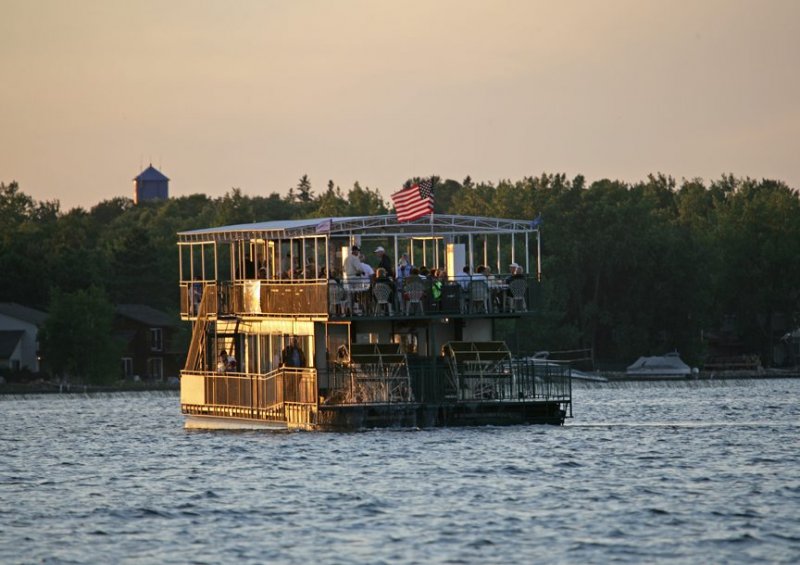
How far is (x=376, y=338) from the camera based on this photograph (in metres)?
55.2

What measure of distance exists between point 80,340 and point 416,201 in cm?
7080

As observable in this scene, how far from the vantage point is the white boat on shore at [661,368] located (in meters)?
128

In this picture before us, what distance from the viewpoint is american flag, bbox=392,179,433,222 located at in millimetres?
54531

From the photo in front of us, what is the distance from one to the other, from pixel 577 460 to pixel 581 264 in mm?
88837

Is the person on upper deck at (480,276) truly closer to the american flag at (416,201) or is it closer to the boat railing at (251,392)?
the american flag at (416,201)

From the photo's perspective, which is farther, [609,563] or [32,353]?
[32,353]

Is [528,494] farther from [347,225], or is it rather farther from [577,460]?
[347,225]

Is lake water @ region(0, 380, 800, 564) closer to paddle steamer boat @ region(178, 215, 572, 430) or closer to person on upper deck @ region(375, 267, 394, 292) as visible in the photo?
paddle steamer boat @ region(178, 215, 572, 430)

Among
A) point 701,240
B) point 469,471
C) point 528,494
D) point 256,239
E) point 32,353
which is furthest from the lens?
point 701,240

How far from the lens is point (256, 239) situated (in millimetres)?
58781

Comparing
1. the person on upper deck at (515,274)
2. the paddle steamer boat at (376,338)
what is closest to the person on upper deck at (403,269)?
the paddle steamer boat at (376,338)

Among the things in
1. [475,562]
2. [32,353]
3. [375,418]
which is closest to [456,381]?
[375,418]

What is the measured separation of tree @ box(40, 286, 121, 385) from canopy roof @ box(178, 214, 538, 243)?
64672 mm

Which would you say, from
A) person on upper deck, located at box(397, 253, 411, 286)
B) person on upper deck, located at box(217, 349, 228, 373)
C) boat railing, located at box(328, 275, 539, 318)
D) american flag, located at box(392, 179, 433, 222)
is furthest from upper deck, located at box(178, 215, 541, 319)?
person on upper deck, located at box(217, 349, 228, 373)
